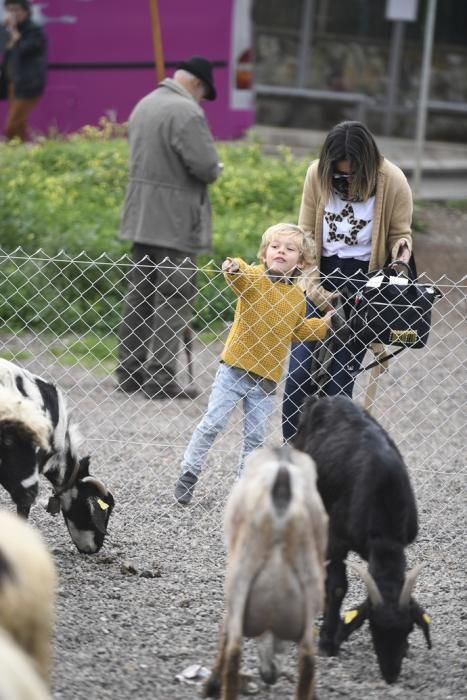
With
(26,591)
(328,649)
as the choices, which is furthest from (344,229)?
(26,591)

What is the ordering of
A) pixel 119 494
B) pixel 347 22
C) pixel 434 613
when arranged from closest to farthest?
pixel 434 613
pixel 119 494
pixel 347 22

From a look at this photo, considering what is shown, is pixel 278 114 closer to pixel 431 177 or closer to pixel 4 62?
pixel 431 177

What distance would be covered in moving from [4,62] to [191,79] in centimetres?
593

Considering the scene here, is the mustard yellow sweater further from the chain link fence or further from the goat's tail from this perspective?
the goat's tail

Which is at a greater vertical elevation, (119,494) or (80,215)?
(80,215)

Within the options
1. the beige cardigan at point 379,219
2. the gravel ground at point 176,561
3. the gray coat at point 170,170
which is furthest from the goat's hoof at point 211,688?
the gray coat at point 170,170

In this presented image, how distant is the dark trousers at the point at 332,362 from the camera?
20.5 ft

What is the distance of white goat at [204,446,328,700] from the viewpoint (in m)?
4.02

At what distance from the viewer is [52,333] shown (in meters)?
9.52

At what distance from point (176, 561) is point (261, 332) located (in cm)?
106

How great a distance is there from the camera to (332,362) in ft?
20.6

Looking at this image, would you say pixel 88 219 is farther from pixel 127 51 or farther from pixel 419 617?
pixel 419 617

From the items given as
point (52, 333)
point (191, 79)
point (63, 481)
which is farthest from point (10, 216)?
point (63, 481)

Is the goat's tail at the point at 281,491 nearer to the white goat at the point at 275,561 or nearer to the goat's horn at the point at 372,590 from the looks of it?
the white goat at the point at 275,561
